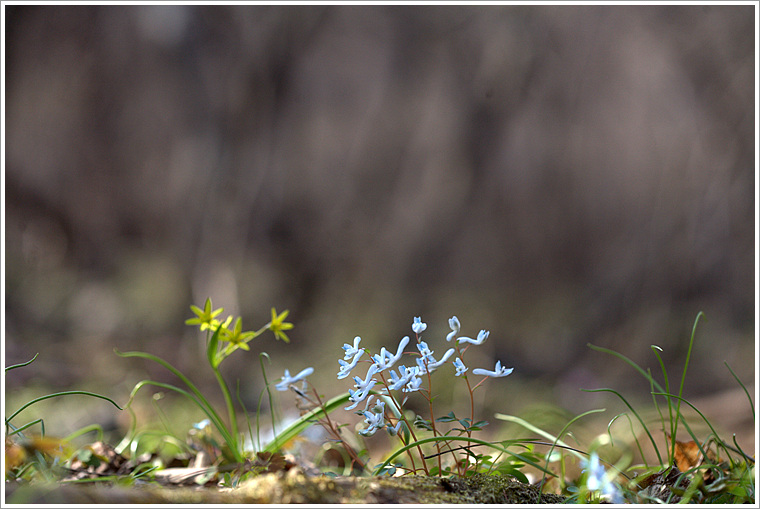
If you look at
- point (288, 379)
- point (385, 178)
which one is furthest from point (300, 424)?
point (385, 178)

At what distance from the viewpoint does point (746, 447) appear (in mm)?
1621

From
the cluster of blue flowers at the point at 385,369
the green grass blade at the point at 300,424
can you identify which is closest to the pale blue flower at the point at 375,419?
the cluster of blue flowers at the point at 385,369

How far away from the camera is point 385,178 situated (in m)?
3.62

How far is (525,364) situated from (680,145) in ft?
5.57

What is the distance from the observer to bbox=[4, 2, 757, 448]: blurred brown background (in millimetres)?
3314

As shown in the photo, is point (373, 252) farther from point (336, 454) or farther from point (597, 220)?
point (336, 454)

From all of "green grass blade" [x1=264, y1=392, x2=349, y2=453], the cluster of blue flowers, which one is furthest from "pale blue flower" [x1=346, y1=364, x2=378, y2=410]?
"green grass blade" [x1=264, y1=392, x2=349, y2=453]

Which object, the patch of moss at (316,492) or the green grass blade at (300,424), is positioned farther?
the green grass blade at (300,424)

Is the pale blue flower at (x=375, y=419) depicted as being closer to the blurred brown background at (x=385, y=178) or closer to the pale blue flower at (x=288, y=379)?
the pale blue flower at (x=288, y=379)

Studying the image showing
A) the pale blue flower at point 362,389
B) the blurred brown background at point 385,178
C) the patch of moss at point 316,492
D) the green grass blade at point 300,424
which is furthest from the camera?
the blurred brown background at point 385,178

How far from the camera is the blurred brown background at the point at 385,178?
10.9 feet


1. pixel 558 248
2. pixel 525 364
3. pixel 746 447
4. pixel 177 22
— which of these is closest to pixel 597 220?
pixel 558 248

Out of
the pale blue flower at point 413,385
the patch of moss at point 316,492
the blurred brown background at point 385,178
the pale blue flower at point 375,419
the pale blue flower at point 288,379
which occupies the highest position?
the blurred brown background at point 385,178

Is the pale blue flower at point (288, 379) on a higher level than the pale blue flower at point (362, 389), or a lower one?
higher
